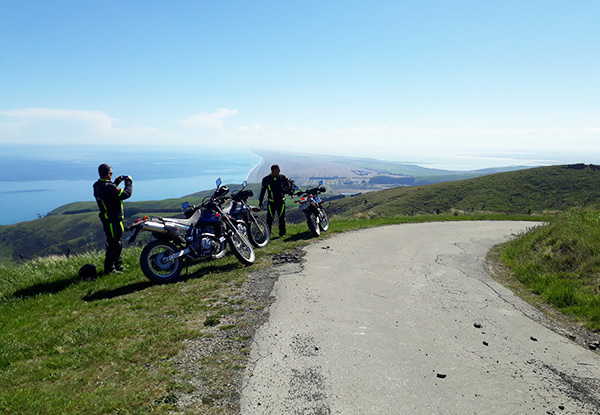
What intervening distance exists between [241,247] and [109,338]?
4910 mm

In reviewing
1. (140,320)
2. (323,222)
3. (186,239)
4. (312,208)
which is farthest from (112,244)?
(323,222)

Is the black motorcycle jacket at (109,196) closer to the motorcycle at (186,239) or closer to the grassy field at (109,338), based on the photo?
the motorcycle at (186,239)

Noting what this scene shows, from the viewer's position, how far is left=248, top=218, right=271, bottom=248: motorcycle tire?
11.9 m

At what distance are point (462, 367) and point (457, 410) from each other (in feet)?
3.38

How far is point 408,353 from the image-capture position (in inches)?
187

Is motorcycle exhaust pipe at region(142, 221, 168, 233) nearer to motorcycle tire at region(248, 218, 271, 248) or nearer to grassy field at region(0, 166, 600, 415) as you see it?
grassy field at region(0, 166, 600, 415)

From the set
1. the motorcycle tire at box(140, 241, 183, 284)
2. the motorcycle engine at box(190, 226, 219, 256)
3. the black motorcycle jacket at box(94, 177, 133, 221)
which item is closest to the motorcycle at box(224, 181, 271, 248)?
the motorcycle engine at box(190, 226, 219, 256)

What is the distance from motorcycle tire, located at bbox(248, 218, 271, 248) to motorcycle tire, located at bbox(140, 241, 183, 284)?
3633 millimetres

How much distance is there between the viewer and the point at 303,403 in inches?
140

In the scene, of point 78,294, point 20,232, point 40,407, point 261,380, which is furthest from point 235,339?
point 20,232

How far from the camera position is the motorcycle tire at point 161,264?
26.7 ft

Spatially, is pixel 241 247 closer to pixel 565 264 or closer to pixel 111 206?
pixel 111 206

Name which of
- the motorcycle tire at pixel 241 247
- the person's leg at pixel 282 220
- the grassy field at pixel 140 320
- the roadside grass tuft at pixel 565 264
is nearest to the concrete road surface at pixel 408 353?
the grassy field at pixel 140 320

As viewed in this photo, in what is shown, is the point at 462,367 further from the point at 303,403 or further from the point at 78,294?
the point at 78,294
